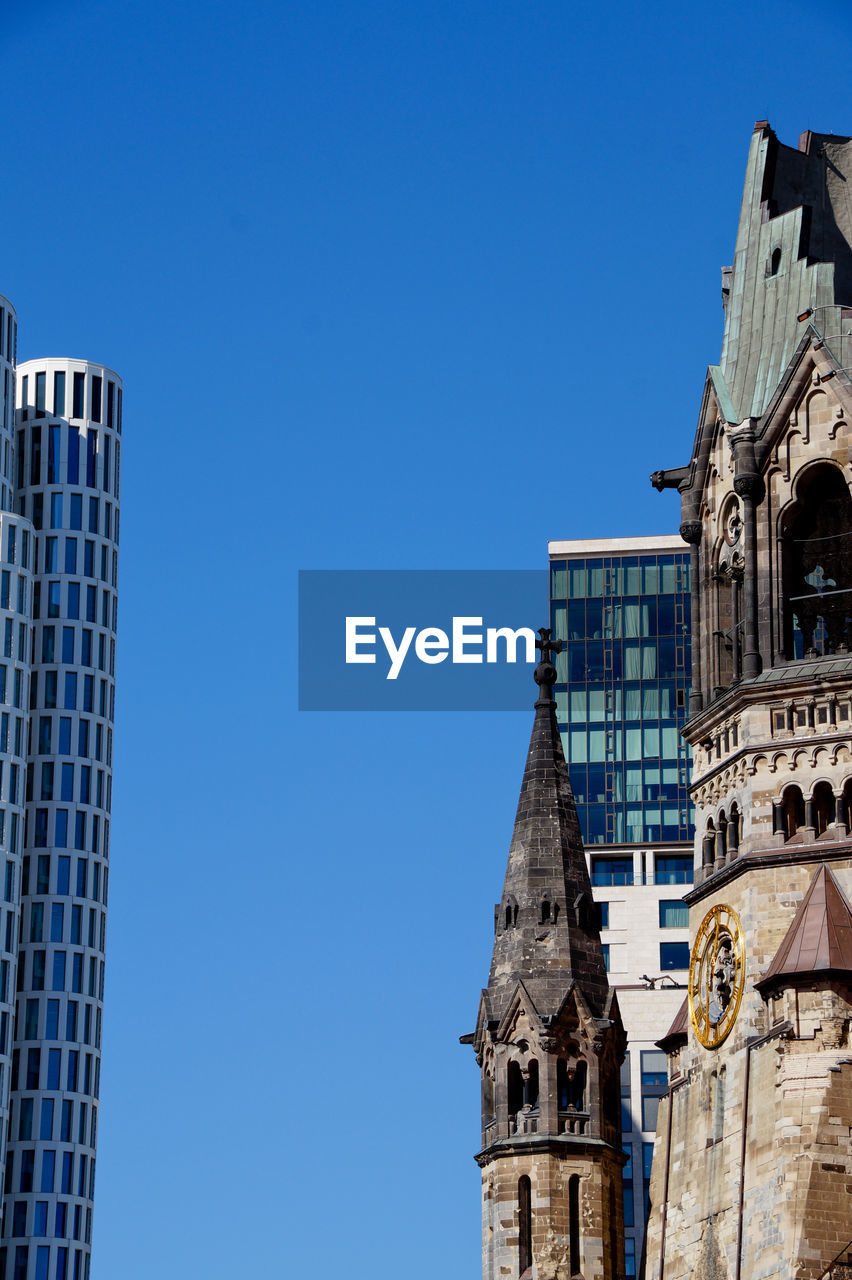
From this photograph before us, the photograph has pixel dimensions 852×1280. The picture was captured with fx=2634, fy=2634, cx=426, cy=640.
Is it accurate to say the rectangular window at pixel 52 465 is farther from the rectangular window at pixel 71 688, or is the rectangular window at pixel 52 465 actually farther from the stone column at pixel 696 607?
the stone column at pixel 696 607

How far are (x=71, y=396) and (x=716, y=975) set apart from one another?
132 meters

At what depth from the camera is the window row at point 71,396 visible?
181 metres

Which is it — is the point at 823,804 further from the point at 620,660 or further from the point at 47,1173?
the point at 47,1173

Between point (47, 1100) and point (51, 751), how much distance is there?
76.1 feet

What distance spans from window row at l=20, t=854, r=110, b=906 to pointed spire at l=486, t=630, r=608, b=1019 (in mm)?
111371

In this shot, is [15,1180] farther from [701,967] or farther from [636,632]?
→ [701,967]

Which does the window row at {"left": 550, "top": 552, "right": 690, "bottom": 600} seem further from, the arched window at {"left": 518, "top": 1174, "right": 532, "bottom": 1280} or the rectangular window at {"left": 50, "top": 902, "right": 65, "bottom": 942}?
the arched window at {"left": 518, "top": 1174, "right": 532, "bottom": 1280}

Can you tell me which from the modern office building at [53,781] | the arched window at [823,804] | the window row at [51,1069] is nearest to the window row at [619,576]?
the modern office building at [53,781]

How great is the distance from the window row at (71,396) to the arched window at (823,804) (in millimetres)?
132077

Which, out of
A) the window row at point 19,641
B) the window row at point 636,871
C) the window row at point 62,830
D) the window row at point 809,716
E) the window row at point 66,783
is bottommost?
the window row at point 809,716

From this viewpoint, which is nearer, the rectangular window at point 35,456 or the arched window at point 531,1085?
the arched window at point 531,1085

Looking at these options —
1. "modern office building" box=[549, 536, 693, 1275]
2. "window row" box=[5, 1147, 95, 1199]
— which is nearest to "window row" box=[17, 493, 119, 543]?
"window row" box=[5, 1147, 95, 1199]

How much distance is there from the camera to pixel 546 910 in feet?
195

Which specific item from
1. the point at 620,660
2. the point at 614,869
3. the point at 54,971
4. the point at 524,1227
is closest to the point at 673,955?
the point at 614,869
